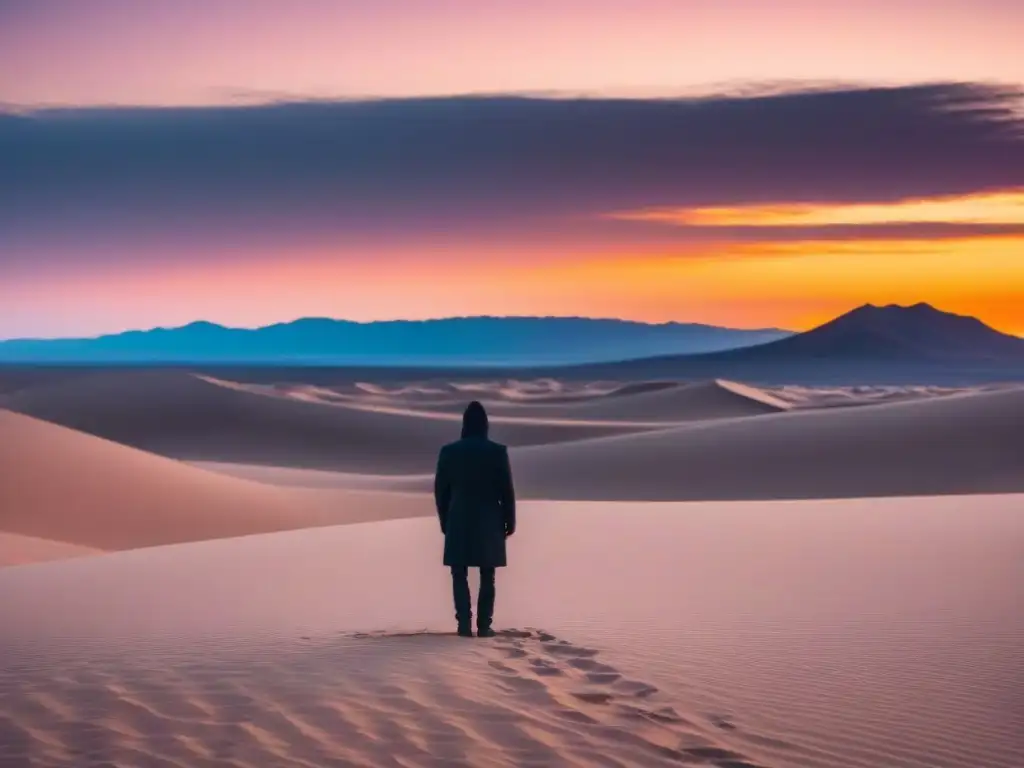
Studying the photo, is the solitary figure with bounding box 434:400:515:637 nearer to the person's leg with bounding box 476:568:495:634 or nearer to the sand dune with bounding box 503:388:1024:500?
the person's leg with bounding box 476:568:495:634

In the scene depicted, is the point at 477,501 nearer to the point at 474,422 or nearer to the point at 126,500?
the point at 474,422

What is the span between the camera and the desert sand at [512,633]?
6.35m

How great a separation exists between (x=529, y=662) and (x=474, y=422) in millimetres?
1496

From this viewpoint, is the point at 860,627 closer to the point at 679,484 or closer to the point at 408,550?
the point at 408,550

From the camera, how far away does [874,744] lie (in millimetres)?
6523

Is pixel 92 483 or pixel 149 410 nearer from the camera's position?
pixel 92 483

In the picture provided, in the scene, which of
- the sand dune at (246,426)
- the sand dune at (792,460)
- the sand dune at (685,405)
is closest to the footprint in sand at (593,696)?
the sand dune at (792,460)

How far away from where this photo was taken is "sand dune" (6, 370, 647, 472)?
50.5 metres

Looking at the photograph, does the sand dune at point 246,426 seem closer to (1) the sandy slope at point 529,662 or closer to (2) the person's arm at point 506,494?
(1) the sandy slope at point 529,662

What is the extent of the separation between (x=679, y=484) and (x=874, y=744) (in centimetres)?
2791

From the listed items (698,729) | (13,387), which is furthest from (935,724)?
(13,387)

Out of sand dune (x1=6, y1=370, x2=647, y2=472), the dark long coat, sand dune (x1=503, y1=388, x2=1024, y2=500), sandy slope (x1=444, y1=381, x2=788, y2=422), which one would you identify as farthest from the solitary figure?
sandy slope (x1=444, y1=381, x2=788, y2=422)

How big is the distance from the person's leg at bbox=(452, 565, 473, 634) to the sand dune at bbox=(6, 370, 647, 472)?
124 ft

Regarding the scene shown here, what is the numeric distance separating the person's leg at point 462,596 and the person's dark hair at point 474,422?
0.83 m
